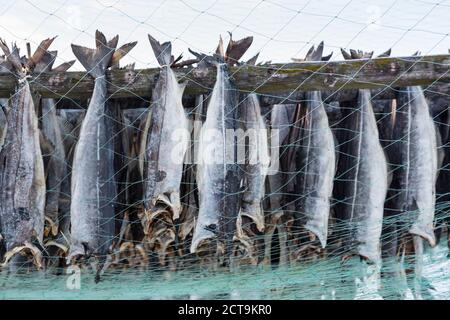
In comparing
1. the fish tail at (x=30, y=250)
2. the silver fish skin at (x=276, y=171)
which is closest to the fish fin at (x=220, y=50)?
the silver fish skin at (x=276, y=171)

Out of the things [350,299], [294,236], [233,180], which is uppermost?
[233,180]


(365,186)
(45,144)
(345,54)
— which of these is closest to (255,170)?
(365,186)

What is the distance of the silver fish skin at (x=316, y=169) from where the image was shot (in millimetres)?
4718

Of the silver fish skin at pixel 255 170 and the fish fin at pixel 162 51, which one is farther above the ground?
the fish fin at pixel 162 51

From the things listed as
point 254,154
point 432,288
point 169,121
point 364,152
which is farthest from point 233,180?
point 432,288

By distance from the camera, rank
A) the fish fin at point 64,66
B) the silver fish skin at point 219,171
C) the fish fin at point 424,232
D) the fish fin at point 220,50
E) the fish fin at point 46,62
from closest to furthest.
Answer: the silver fish skin at point 219,171 < the fish fin at point 424,232 < the fish fin at point 220,50 < the fish fin at point 46,62 < the fish fin at point 64,66

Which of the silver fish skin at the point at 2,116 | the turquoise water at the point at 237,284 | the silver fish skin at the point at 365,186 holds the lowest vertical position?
the turquoise water at the point at 237,284

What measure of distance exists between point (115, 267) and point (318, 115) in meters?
1.69

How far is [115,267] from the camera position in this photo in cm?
487

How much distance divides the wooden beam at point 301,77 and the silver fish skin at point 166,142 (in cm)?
11

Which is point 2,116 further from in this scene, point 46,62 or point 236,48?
point 236,48

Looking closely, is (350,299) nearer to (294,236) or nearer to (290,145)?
(294,236)

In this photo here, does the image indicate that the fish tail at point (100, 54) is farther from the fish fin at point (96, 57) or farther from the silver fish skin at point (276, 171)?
the silver fish skin at point (276, 171)

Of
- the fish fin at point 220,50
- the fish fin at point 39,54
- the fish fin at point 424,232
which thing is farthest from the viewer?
the fish fin at point 39,54
